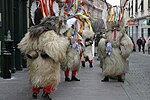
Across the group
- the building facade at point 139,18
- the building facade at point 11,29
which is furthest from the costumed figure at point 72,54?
the building facade at point 139,18

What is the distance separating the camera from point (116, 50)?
10.7 meters

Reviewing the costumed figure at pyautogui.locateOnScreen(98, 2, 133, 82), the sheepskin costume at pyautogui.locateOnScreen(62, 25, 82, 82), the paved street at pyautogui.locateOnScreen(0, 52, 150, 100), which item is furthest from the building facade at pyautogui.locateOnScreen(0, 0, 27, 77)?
the costumed figure at pyautogui.locateOnScreen(98, 2, 133, 82)

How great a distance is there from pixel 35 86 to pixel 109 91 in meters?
2.28

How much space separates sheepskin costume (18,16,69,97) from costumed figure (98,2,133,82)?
3.14 m

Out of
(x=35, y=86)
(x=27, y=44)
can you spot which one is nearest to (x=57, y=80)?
(x=35, y=86)

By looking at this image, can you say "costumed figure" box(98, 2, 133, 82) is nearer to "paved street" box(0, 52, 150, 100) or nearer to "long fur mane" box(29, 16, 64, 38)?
"paved street" box(0, 52, 150, 100)

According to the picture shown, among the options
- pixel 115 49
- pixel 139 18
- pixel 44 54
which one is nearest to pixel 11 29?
pixel 115 49

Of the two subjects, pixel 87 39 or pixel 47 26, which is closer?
pixel 47 26

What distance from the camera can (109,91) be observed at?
923 centimetres

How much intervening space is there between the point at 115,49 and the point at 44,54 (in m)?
3.62

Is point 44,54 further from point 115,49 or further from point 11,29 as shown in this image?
point 11,29

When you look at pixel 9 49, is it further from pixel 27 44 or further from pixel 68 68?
pixel 27 44

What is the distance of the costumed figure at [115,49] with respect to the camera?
34.7 ft

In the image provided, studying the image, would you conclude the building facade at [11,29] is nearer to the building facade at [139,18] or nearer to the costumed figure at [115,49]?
the costumed figure at [115,49]
